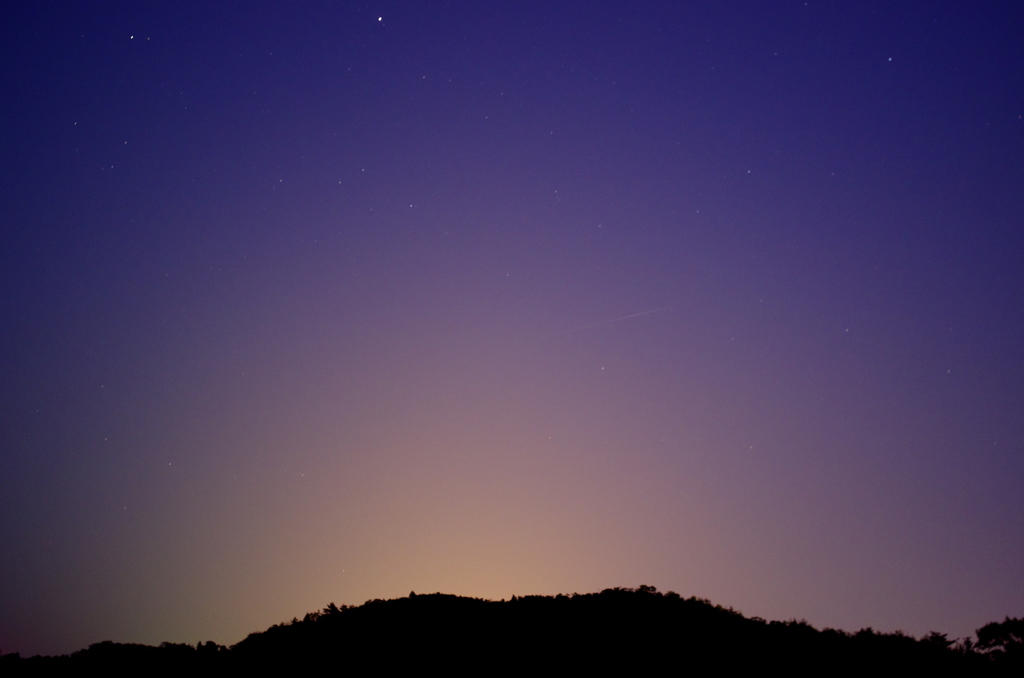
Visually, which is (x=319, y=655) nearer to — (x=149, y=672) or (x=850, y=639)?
(x=149, y=672)

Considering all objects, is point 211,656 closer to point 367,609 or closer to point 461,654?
point 367,609

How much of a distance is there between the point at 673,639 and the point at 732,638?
1.31 meters

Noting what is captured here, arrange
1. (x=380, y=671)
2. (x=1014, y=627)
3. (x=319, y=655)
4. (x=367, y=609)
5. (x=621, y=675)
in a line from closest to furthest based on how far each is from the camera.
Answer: (x=621, y=675), (x=380, y=671), (x=319, y=655), (x=1014, y=627), (x=367, y=609)

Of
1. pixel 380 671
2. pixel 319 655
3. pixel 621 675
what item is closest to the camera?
pixel 621 675

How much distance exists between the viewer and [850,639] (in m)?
15.9

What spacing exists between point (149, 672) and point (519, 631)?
29.6ft

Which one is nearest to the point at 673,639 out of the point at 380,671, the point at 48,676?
the point at 380,671

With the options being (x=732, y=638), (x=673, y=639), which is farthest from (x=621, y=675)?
(x=732, y=638)

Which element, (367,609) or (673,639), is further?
(367,609)

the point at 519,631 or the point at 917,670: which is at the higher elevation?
the point at 519,631

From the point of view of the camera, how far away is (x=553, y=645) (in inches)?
616

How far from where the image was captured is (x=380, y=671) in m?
15.2

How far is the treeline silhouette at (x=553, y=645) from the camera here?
1463 cm

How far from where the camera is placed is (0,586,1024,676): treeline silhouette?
48.0 feet
